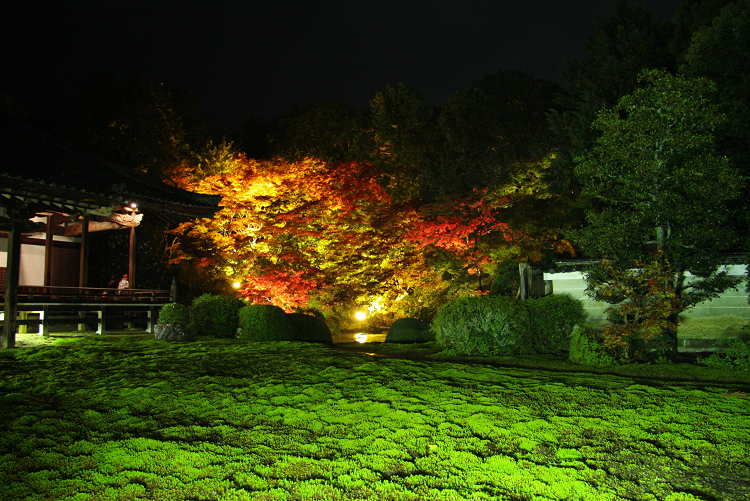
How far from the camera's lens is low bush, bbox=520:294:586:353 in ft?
34.7

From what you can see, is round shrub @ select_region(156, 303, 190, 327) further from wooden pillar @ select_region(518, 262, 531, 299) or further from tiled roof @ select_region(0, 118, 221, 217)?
wooden pillar @ select_region(518, 262, 531, 299)

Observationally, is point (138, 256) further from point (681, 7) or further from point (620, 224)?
point (681, 7)

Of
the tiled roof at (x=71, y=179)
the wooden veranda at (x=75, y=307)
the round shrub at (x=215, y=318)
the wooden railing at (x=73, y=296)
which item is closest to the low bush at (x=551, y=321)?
the round shrub at (x=215, y=318)

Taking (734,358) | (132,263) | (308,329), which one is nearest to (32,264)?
(132,263)

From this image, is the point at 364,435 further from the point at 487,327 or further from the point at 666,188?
the point at 666,188

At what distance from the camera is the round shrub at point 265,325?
1244 centimetres

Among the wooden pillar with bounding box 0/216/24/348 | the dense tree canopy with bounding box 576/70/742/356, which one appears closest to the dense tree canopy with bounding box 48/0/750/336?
the dense tree canopy with bounding box 576/70/742/356

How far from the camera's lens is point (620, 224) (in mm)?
9180

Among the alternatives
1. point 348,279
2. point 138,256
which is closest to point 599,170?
point 348,279

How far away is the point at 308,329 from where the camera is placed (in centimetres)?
1334

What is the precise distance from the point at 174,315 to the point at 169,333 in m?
0.75

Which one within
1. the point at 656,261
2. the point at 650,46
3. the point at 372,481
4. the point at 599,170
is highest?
the point at 650,46

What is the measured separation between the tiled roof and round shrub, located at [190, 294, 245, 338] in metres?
2.62

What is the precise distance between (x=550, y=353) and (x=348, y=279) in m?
8.29
